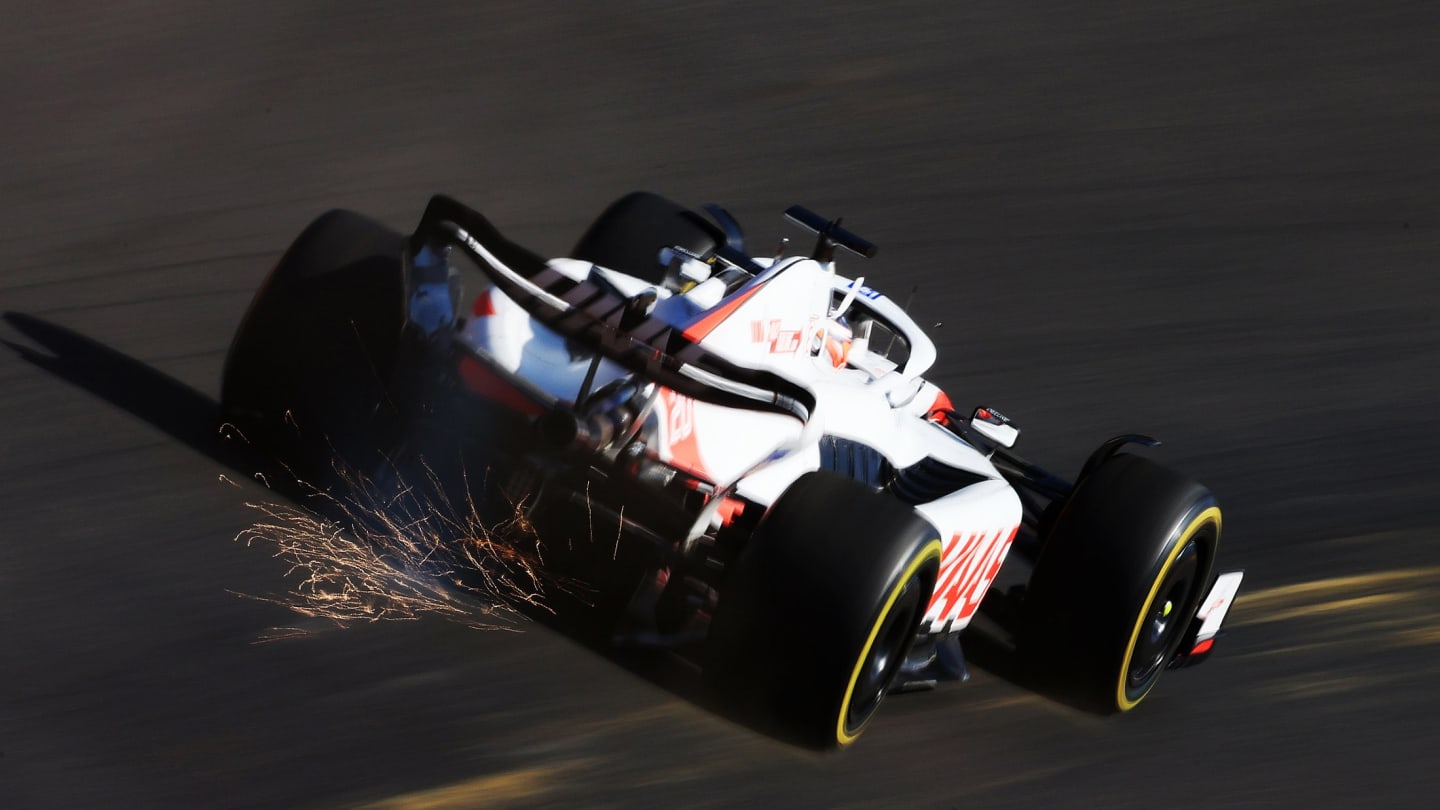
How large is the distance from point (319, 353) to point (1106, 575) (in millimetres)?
2815

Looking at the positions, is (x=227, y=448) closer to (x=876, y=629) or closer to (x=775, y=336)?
(x=775, y=336)

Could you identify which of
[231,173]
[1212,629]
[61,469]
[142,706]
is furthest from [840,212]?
[142,706]

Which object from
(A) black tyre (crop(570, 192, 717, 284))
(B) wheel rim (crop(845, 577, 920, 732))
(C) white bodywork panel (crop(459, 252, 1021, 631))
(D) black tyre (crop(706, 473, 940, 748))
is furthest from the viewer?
(A) black tyre (crop(570, 192, 717, 284))

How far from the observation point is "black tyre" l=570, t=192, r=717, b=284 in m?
7.44

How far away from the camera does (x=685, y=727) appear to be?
539cm

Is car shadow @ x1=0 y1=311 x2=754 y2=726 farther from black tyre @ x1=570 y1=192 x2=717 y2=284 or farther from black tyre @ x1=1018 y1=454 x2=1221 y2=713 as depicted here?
black tyre @ x1=570 y1=192 x2=717 y2=284

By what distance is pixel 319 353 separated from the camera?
607 centimetres

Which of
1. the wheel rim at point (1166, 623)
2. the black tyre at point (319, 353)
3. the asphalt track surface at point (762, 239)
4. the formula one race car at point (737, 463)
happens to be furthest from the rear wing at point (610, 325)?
the wheel rim at point (1166, 623)

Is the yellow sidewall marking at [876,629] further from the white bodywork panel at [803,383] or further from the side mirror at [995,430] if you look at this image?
the side mirror at [995,430]

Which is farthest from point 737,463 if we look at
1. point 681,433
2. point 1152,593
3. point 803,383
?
point 1152,593

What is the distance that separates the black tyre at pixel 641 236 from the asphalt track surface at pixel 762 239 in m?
1.83

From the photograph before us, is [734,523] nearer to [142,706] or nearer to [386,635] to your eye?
[386,635]

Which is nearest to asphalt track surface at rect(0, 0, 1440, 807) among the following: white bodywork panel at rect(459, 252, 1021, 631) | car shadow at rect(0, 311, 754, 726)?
car shadow at rect(0, 311, 754, 726)

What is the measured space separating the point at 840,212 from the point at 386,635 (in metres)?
5.66
